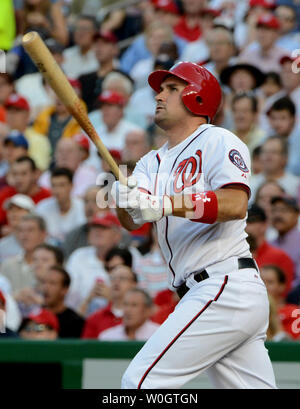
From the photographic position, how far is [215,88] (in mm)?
4203

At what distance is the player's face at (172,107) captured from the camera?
416cm

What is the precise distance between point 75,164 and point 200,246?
4575mm

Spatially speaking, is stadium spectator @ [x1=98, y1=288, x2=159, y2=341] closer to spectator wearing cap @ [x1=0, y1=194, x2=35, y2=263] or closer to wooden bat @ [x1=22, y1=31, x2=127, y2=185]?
spectator wearing cap @ [x1=0, y1=194, x2=35, y2=263]

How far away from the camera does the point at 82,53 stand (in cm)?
1028

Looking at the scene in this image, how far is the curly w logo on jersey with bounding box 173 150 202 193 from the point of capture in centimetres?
393

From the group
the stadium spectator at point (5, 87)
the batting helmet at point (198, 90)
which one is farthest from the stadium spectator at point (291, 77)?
the batting helmet at point (198, 90)

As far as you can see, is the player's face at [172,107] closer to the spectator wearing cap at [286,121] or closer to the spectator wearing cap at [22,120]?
the spectator wearing cap at [286,121]

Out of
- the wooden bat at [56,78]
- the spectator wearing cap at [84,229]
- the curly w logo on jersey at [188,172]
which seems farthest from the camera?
the spectator wearing cap at [84,229]

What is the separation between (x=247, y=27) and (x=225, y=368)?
6085 millimetres

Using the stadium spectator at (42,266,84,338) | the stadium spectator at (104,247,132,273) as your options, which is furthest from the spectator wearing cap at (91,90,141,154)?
the stadium spectator at (42,266,84,338)

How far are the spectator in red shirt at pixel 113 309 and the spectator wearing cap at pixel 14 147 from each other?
260cm

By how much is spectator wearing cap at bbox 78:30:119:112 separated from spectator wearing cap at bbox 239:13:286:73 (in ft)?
5.32

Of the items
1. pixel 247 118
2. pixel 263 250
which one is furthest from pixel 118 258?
pixel 247 118
